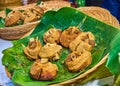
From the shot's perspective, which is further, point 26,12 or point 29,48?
point 26,12

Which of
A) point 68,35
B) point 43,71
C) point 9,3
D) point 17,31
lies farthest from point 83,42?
point 9,3

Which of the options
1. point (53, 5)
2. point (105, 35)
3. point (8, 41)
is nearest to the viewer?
point (105, 35)

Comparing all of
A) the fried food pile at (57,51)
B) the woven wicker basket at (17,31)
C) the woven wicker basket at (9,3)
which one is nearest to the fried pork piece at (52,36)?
the fried food pile at (57,51)

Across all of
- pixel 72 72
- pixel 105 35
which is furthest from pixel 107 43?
pixel 72 72

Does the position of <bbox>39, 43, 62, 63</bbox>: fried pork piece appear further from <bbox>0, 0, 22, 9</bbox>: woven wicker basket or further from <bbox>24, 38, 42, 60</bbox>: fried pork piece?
<bbox>0, 0, 22, 9</bbox>: woven wicker basket

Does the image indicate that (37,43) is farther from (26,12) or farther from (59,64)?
(26,12)

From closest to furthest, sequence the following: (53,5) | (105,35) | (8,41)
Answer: (105,35) → (8,41) → (53,5)

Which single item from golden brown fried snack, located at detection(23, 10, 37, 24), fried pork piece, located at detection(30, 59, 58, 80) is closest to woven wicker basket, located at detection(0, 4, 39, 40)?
golden brown fried snack, located at detection(23, 10, 37, 24)
